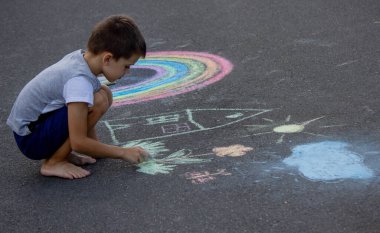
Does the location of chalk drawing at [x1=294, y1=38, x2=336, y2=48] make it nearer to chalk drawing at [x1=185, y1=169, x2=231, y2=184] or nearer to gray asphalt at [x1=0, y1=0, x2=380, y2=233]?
gray asphalt at [x1=0, y1=0, x2=380, y2=233]

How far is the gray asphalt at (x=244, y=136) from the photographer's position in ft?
9.54

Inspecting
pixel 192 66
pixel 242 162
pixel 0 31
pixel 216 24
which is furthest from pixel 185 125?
pixel 0 31

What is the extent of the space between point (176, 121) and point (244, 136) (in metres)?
0.58

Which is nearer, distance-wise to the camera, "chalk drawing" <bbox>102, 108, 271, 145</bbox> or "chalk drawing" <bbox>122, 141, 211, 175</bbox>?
"chalk drawing" <bbox>122, 141, 211, 175</bbox>

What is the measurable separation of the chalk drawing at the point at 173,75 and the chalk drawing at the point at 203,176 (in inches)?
57.5

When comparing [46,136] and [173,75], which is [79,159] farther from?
[173,75]

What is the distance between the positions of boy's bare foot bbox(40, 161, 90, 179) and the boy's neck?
55 cm

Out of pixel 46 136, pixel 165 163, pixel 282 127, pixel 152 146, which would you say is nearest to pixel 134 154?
pixel 165 163

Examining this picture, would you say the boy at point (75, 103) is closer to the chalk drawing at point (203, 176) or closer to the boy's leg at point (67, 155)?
the boy's leg at point (67, 155)

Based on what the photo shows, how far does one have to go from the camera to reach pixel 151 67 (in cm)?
555

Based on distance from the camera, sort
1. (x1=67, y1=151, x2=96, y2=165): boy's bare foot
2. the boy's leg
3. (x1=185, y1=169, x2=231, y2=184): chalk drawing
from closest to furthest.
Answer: (x1=185, y1=169, x2=231, y2=184): chalk drawing, the boy's leg, (x1=67, y1=151, x2=96, y2=165): boy's bare foot

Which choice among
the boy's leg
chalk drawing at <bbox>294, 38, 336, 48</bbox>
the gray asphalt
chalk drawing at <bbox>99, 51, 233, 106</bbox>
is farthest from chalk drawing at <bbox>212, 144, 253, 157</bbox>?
chalk drawing at <bbox>294, 38, 336, 48</bbox>

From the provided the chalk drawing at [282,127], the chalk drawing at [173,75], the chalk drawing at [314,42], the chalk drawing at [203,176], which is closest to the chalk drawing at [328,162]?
the chalk drawing at [282,127]

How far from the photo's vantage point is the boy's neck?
3.40m
